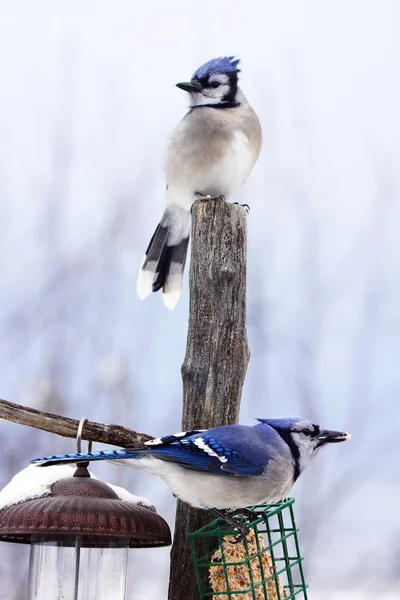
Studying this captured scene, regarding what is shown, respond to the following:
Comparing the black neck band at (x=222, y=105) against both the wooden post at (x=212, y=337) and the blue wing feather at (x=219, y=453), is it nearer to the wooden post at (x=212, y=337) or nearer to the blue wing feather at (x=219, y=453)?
the wooden post at (x=212, y=337)

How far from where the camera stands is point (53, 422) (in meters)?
2.34

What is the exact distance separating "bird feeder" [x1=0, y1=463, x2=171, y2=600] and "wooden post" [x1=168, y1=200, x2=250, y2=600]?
0.67 ft

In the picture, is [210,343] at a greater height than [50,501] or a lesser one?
greater

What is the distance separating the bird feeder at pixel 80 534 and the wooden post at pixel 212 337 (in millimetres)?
203

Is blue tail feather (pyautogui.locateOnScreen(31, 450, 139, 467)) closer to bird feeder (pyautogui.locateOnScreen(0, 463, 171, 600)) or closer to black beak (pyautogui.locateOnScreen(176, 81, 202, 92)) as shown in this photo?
bird feeder (pyautogui.locateOnScreen(0, 463, 171, 600))

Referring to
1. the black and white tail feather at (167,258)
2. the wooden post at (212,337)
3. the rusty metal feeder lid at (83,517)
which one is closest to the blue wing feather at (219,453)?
the rusty metal feeder lid at (83,517)

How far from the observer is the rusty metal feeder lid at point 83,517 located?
1.93 metres

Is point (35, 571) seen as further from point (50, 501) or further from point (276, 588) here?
point (276, 588)

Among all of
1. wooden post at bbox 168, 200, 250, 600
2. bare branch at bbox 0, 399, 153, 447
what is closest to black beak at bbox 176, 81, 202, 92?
wooden post at bbox 168, 200, 250, 600

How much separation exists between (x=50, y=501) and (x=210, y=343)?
731mm

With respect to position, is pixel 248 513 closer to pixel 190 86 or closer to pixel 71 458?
pixel 71 458

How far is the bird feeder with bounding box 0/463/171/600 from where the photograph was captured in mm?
1938

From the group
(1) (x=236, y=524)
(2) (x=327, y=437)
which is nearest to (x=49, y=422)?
(1) (x=236, y=524)

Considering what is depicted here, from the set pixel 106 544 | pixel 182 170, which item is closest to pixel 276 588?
pixel 106 544
